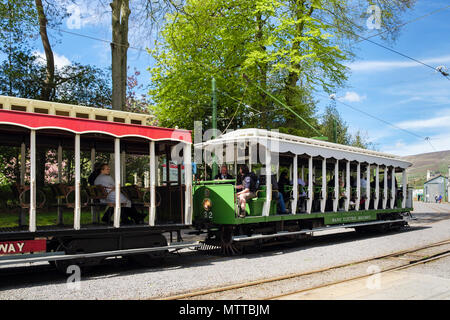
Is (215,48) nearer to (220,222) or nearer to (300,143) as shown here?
(300,143)

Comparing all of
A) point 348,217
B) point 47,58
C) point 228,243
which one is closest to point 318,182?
point 348,217

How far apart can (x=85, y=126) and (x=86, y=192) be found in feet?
4.63

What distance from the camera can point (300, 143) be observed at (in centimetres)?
1207

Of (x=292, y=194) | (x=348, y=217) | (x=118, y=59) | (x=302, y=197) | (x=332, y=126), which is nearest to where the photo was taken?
(x=292, y=194)

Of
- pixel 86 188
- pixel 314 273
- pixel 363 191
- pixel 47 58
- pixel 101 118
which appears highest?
pixel 47 58

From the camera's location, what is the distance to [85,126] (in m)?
8.02

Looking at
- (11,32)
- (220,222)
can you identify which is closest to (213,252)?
(220,222)

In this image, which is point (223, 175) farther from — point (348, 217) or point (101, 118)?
point (348, 217)

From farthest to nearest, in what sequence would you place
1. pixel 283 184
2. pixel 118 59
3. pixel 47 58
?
pixel 47 58
pixel 118 59
pixel 283 184

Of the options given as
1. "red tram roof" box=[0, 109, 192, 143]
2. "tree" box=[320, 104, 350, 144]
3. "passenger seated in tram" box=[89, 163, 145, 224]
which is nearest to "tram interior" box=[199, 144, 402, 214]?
"red tram roof" box=[0, 109, 192, 143]

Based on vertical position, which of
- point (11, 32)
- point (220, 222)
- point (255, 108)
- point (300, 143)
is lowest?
point (220, 222)

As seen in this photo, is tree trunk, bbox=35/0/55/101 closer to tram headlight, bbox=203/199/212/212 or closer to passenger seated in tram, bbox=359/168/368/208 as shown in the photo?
tram headlight, bbox=203/199/212/212

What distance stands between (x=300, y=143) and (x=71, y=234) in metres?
6.93
